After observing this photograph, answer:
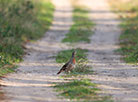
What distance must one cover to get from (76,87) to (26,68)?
12.0 feet

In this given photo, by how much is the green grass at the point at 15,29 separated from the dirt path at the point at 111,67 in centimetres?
274

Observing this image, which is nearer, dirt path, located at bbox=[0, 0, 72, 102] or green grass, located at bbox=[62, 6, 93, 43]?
dirt path, located at bbox=[0, 0, 72, 102]

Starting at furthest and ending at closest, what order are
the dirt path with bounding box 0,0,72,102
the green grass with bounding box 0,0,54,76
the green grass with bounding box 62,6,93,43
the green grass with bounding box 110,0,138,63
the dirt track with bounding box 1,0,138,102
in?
the green grass with bounding box 62,6,93,43 < the green grass with bounding box 110,0,138,63 < the green grass with bounding box 0,0,54,76 < the dirt track with bounding box 1,0,138,102 < the dirt path with bounding box 0,0,72,102

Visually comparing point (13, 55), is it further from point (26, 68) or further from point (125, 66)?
point (125, 66)

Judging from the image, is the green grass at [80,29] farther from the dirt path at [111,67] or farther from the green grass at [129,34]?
the green grass at [129,34]

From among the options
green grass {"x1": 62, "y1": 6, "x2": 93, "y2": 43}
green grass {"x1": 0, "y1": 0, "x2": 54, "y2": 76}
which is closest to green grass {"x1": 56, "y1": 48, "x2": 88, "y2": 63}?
green grass {"x1": 0, "y1": 0, "x2": 54, "y2": 76}

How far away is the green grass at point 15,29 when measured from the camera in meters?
14.0

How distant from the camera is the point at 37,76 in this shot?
11836 mm

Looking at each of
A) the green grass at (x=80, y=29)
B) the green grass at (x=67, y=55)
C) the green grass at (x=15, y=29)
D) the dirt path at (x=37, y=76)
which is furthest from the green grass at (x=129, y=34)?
the green grass at (x=15, y=29)

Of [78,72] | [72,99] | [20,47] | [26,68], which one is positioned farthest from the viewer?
[20,47]

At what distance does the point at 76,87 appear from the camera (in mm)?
9820

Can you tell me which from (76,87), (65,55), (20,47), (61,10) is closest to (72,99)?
(76,87)

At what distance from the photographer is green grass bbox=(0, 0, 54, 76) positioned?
13977 millimetres

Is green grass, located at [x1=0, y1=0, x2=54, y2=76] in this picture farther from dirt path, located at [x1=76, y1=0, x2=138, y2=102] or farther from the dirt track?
dirt path, located at [x1=76, y1=0, x2=138, y2=102]
